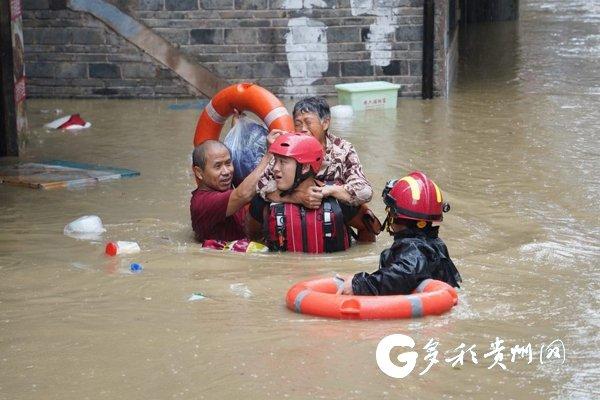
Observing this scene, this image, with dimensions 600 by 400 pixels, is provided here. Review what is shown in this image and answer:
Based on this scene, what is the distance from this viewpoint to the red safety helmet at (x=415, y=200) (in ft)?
20.2

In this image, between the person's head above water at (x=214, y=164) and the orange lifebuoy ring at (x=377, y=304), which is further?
the person's head above water at (x=214, y=164)

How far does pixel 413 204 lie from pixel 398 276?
39cm

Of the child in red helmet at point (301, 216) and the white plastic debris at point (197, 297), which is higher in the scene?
the child in red helmet at point (301, 216)

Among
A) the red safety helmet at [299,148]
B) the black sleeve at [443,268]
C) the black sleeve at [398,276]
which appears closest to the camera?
the black sleeve at [398,276]

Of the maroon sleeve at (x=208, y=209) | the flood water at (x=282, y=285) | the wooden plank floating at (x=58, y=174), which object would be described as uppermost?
the maroon sleeve at (x=208, y=209)

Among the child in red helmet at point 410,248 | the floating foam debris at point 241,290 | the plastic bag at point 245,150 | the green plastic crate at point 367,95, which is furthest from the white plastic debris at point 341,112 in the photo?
the child in red helmet at point 410,248

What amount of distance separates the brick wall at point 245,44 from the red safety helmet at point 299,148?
7680 millimetres

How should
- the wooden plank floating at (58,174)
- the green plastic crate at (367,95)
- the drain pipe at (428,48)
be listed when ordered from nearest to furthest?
the wooden plank floating at (58,174) → the green plastic crate at (367,95) → the drain pipe at (428,48)

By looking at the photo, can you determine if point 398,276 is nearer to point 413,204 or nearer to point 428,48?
point 413,204

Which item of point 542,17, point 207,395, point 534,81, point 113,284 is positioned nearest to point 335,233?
point 113,284

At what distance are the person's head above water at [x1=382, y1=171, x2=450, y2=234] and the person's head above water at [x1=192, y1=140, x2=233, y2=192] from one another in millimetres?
1719

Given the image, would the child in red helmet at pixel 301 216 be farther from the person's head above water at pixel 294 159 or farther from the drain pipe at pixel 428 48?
the drain pipe at pixel 428 48

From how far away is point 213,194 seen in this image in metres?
7.67

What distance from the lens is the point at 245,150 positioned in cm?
815
